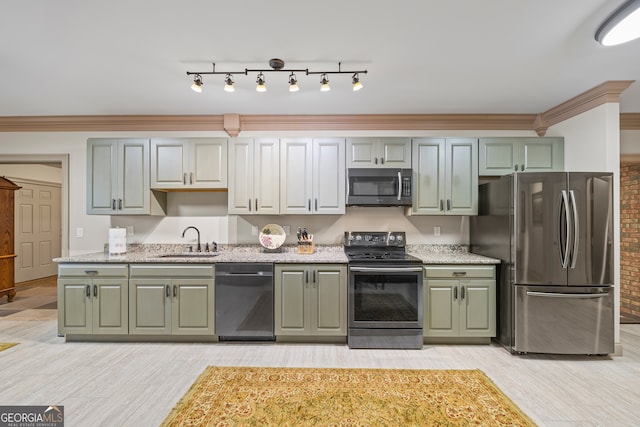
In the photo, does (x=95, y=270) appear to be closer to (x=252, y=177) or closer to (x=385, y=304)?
(x=252, y=177)

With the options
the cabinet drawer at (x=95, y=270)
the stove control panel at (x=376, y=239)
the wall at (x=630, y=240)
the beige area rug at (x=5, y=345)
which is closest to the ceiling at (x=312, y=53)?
the wall at (x=630, y=240)

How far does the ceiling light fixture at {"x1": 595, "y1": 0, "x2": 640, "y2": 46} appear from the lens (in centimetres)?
185

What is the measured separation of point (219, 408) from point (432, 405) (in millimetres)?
1533

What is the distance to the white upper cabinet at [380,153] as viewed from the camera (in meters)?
3.52

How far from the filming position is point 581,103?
3248 millimetres

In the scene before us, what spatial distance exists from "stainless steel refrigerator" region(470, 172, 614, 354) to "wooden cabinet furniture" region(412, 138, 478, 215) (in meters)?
0.55

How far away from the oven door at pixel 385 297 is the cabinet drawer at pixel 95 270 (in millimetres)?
2402

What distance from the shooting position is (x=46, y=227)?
6.54m

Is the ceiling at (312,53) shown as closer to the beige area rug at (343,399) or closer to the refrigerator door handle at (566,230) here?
the refrigerator door handle at (566,230)

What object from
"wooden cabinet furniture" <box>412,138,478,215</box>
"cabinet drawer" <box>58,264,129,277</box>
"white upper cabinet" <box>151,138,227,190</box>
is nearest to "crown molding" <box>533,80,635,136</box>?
"wooden cabinet furniture" <box>412,138,478,215</box>

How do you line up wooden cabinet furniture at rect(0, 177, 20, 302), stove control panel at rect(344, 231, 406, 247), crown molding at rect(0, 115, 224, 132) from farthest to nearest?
wooden cabinet furniture at rect(0, 177, 20, 302)
crown molding at rect(0, 115, 224, 132)
stove control panel at rect(344, 231, 406, 247)

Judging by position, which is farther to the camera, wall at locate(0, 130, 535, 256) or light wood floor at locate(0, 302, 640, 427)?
wall at locate(0, 130, 535, 256)

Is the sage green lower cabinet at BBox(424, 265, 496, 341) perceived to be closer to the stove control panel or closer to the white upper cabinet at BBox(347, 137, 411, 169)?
the stove control panel

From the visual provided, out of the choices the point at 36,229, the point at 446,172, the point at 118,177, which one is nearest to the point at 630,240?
the point at 446,172
